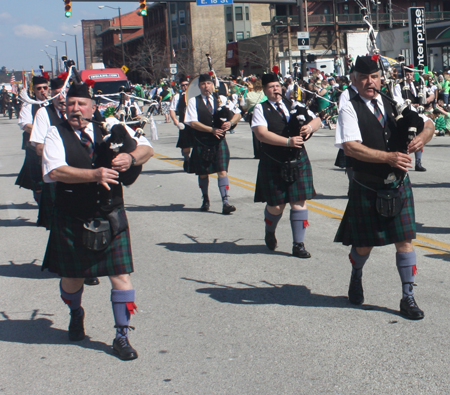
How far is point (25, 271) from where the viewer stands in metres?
6.49

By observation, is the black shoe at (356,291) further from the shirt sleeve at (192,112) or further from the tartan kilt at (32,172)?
the shirt sleeve at (192,112)

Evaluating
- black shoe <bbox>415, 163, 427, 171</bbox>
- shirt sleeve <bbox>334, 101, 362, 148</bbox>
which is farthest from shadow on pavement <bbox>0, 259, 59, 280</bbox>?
black shoe <bbox>415, 163, 427, 171</bbox>

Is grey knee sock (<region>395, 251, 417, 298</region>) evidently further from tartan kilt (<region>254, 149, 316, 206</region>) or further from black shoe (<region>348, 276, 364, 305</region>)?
tartan kilt (<region>254, 149, 316, 206</region>)

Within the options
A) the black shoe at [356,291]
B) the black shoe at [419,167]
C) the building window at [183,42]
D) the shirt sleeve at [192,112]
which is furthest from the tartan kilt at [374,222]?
the building window at [183,42]

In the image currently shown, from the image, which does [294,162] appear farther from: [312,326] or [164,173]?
[164,173]

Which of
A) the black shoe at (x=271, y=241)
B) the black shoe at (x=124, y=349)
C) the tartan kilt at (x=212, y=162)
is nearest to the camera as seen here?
the black shoe at (x=124, y=349)

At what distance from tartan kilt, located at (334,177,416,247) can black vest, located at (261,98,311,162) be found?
1.77 meters

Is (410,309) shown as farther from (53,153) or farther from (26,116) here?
(26,116)

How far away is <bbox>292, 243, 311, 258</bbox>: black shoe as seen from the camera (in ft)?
21.0

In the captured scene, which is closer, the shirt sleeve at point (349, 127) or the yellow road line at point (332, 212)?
the shirt sleeve at point (349, 127)

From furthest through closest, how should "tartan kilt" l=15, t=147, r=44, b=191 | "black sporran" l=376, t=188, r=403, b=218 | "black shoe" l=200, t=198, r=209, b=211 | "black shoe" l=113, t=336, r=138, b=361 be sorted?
"black shoe" l=200, t=198, r=209, b=211 → "tartan kilt" l=15, t=147, r=44, b=191 → "black sporran" l=376, t=188, r=403, b=218 → "black shoe" l=113, t=336, r=138, b=361

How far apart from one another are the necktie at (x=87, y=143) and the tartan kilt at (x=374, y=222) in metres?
1.86

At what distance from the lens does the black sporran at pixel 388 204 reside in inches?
174

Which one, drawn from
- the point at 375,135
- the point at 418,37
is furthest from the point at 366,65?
the point at 418,37
